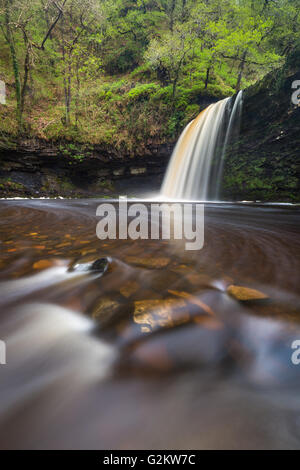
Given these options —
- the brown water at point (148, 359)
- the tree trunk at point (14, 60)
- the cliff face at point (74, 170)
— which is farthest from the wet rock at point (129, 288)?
the tree trunk at point (14, 60)

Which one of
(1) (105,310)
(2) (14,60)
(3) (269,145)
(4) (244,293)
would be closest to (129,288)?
(1) (105,310)

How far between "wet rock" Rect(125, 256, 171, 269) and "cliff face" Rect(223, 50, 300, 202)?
752 centimetres

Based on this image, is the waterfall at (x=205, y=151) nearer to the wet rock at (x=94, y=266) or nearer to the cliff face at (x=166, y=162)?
the cliff face at (x=166, y=162)

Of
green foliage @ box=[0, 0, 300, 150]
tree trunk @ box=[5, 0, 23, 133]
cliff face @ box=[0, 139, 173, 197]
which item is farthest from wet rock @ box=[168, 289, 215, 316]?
tree trunk @ box=[5, 0, 23, 133]

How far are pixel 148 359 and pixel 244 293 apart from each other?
0.51 metres

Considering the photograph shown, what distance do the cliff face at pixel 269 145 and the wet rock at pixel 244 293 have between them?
7.60 metres

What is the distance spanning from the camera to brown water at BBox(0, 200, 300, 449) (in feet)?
1.29

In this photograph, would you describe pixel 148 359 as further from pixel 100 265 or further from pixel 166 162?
pixel 166 162

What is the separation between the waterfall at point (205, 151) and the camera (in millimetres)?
8176

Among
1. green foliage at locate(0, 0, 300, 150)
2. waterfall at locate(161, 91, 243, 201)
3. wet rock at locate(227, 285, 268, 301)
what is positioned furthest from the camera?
green foliage at locate(0, 0, 300, 150)

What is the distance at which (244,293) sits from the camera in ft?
2.79

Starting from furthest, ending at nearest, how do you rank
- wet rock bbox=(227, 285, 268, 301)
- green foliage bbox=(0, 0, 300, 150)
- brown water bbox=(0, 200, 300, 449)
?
green foliage bbox=(0, 0, 300, 150)
wet rock bbox=(227, 285, 268, 301)
brown water bbox=(0, 200, 300, 449)

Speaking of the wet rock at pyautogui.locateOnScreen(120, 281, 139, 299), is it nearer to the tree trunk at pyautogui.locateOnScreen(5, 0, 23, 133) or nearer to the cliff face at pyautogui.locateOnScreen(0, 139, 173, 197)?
the cliff face at pyautogui.locateOnScreen(0, 139, 173, 197)

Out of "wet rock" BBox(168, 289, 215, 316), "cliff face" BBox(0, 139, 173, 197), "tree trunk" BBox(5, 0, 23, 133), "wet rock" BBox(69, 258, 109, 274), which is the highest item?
"tree trunk" BBox(5, 0, 23, 133)
